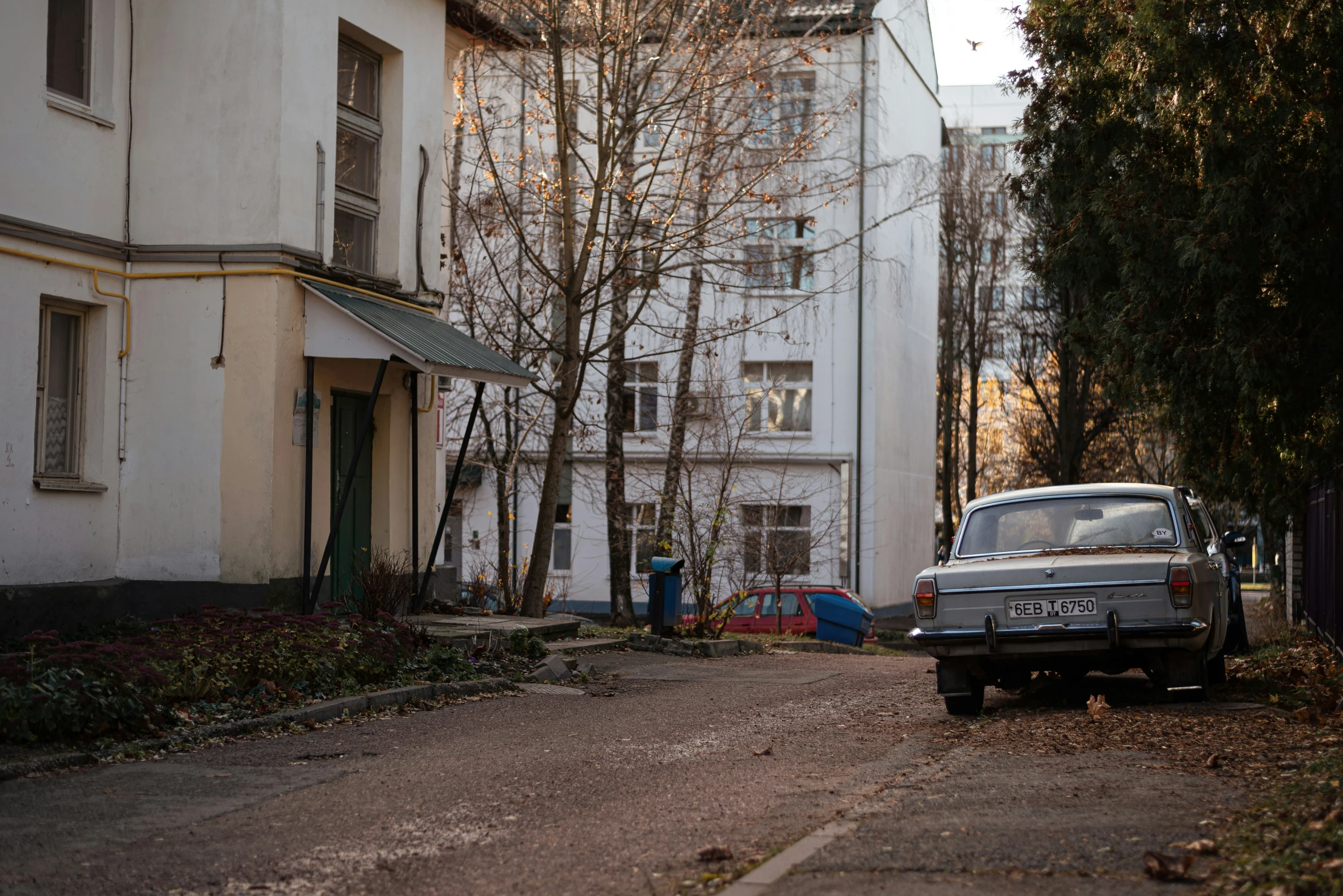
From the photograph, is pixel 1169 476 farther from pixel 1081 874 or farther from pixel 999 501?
pixel 1081 874

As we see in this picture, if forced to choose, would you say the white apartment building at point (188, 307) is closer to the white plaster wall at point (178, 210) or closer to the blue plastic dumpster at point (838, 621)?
the white plaster wall at point (178, 210)

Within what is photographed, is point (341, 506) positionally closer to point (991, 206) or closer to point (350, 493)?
point (350, 493)

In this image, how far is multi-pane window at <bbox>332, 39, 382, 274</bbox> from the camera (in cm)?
1606

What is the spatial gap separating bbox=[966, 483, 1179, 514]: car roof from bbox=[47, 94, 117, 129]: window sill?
29.1 feet

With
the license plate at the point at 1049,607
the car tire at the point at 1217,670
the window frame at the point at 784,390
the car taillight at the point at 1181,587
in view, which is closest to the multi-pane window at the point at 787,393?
the window frame at the point at 784,390

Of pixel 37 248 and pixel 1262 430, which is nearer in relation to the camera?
pixel 37 248

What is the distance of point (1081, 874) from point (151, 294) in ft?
37.5

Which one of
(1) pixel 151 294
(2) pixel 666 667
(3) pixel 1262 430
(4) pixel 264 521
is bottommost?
(2) pixel 666 667

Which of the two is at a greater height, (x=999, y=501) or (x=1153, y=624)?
(x=999, y=501)

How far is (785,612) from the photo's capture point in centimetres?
2927

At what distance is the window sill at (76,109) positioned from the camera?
13.0m

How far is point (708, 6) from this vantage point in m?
20.1

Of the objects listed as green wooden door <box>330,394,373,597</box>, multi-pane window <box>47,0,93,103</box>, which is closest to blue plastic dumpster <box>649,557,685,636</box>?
green wooden door <box>330,394,373,597</box>

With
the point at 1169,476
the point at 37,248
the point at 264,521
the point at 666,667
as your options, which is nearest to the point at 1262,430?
the point at 666,667
